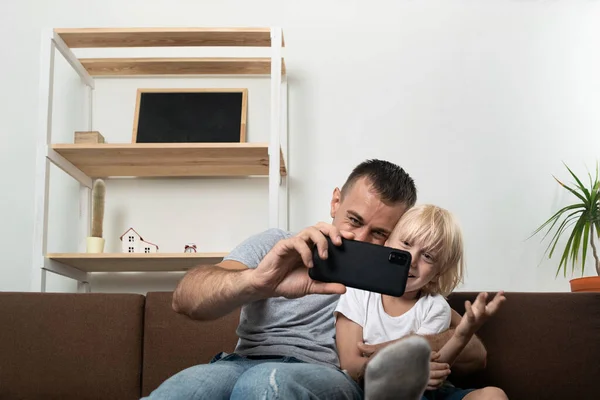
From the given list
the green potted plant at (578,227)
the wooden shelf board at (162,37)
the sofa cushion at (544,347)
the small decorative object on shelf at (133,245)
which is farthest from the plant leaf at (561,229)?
the small decorative object on shelf at (133,245)

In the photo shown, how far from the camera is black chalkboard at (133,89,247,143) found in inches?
108

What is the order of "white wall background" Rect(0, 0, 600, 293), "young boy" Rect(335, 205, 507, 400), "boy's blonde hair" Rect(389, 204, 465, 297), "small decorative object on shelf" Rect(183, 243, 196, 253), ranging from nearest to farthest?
"young boy" Rect(335, 205, 507, 400) < "boy's blonde hair" Rect(389, 204, 465, 297) < "small decorative object on shelf" Rect(183, 243, 196, 253) < "white wall background" Rect(0, 0, 600, 293)

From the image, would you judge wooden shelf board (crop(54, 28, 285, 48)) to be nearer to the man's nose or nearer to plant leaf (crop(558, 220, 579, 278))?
the man's nose

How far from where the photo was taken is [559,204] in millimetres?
2832

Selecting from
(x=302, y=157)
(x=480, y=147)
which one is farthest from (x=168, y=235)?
(x=480, y=147)

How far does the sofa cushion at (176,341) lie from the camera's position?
6.63 ft

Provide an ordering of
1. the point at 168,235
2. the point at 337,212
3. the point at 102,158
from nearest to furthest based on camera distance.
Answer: the point at 337,212
the point at 102,158
the point at 168,235

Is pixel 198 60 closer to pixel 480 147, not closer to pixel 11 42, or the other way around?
pixel 11 42

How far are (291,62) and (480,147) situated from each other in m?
0.80

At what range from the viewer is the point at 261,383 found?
3.79ft

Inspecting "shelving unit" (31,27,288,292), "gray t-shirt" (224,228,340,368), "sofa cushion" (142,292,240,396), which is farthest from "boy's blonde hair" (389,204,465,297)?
"shelving unit" (31,27,288,292)

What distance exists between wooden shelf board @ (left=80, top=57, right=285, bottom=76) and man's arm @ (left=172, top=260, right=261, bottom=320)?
1.47 metres

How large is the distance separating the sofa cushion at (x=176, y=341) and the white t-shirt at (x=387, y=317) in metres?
0.49

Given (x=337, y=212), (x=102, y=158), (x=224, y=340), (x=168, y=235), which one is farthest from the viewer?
(x=168, y=235)
